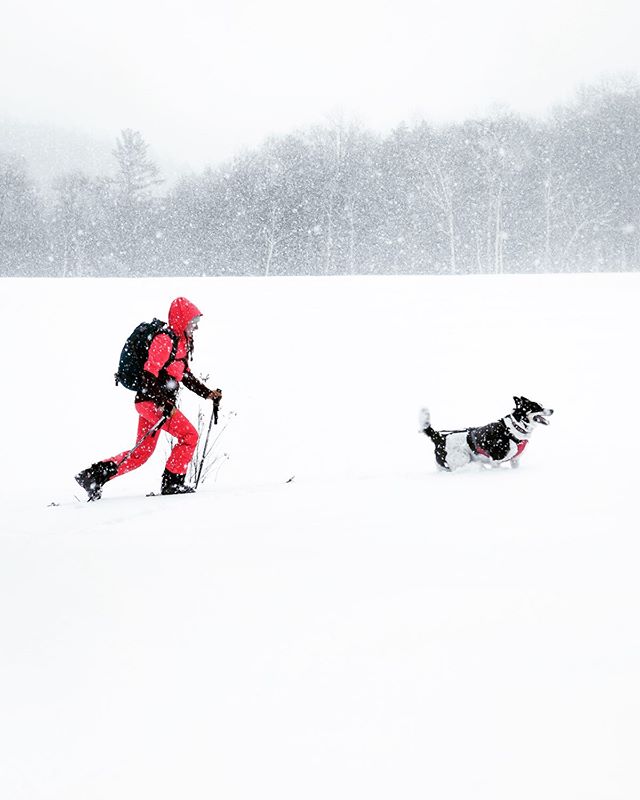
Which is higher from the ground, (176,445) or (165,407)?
(165,407)

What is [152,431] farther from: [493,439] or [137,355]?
[493,439]

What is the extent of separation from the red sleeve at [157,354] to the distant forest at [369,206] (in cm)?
2762

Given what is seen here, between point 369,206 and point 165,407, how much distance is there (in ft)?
105

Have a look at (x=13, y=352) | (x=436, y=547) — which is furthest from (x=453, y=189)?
(x=436, y=547)

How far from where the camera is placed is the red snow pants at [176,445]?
4582 millimetres

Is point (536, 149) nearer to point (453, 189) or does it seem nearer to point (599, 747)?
point (453, 189)

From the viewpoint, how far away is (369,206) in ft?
112

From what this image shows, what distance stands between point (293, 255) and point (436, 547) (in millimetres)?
31711

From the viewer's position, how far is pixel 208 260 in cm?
3519

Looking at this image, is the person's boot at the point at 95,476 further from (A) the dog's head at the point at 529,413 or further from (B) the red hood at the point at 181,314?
(A) the dog's head at the point at 529,413

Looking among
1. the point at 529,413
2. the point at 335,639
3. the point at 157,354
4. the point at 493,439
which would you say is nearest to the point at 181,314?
the point at 157,354

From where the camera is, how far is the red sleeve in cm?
438

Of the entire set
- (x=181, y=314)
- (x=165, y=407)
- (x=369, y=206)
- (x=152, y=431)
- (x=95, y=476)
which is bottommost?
(x=95, y=476)

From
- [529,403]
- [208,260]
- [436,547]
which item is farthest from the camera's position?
[208,260]
